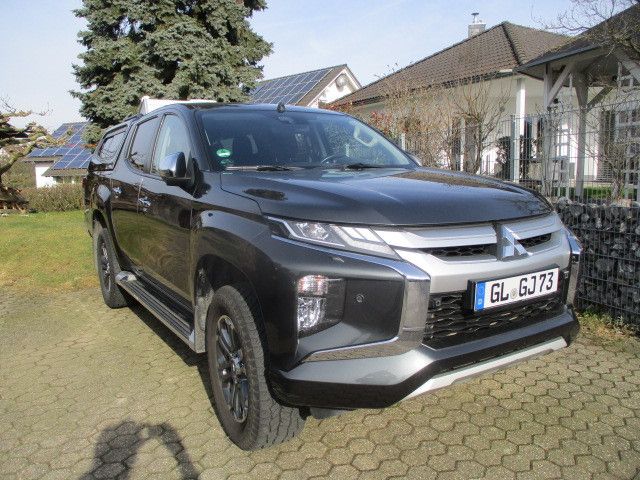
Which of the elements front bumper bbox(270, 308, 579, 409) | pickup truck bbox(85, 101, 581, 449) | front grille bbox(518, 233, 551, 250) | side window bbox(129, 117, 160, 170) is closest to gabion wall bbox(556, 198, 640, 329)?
front grille bbox(518, 233, 551, 250)

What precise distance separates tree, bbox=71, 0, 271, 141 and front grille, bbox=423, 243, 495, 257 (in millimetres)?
16890

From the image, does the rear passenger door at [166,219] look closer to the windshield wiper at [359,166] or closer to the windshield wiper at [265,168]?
the windshield wiper at [265,168]

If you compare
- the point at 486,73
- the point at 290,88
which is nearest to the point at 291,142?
the point at 486,73

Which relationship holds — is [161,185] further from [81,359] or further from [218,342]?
[81,359]

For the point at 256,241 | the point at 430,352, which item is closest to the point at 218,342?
the point at 256,241

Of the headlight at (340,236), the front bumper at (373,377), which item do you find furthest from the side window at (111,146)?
the front bumper at (373,377)

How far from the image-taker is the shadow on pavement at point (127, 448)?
105 inches

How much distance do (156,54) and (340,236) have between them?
17423 mm

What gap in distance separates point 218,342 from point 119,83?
58.5ft

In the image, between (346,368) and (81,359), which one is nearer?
(346,368)

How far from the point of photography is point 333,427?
3021mm

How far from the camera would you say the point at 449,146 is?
923 centimetres

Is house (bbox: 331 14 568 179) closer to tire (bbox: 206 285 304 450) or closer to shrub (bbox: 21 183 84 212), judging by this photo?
tire (bbox: 206 285 304 450)

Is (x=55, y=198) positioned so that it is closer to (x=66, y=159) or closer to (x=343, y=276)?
(x=343, y=276)
